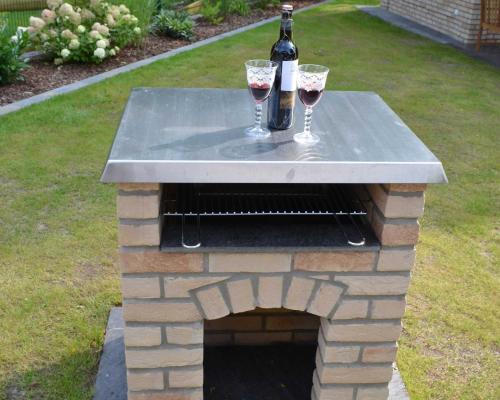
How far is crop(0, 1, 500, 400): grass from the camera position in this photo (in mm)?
2738

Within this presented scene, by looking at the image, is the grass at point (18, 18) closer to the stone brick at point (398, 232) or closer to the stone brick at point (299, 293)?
the stone brick at point (299, 293)

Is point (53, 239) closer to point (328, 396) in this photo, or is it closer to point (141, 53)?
point (328, 396)

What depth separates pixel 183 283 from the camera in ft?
6.59

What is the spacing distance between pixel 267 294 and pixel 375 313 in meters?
0.40

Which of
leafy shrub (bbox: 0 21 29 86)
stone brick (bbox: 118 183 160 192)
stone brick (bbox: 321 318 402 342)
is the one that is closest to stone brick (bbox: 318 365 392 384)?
stone brick (bbox: 321 318 402 342)

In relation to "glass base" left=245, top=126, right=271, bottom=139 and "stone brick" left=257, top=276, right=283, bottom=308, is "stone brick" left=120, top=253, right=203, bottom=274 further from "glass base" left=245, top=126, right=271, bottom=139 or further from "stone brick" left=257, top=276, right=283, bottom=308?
"glass base" left=245, top=126, right=271, bottom=139

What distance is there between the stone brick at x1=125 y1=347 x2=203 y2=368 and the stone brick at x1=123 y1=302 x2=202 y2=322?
14cm

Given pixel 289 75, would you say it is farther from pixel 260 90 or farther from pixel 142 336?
pixel 142 336

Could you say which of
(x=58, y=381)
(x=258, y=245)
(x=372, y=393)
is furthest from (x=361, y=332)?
(x=58, y=381)

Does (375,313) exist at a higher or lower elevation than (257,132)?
lower

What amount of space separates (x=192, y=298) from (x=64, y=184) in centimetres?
264

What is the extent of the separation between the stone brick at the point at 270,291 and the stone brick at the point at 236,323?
2.20 ft

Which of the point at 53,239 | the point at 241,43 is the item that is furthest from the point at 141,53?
the point at 53,239

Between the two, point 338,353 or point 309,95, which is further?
point 338,353
